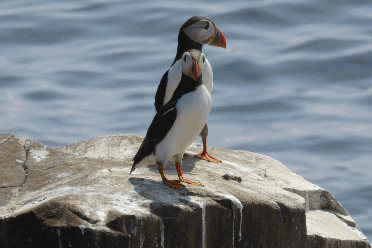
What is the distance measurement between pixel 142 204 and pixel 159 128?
76 centimetres

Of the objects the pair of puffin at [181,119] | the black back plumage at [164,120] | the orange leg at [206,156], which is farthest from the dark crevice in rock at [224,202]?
the orange leg at [206,156]

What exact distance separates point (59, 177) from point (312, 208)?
3.00 m

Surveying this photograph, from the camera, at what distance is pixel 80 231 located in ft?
14.4

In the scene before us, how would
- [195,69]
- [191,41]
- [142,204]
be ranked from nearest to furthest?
1. [142,204]
2. [195,69]
3. [191,41]

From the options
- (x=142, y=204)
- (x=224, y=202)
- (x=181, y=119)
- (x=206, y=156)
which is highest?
(x=181, y=119)

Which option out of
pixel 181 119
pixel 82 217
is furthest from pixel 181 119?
pixel 82 217

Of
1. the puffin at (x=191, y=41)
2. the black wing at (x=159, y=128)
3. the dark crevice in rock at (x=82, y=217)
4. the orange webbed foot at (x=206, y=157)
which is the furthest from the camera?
the orange webbed foot at (x=206, y=157)

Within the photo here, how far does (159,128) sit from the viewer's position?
5.21 m

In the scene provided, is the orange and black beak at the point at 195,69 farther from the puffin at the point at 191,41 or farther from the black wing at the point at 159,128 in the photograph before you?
the puffin at the point at 191,41

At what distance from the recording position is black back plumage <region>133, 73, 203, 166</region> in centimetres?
516

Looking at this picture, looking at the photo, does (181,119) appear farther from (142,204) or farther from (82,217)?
(82,217)

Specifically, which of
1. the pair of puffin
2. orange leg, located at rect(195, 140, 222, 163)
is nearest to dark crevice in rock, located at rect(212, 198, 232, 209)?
the pair of puffin

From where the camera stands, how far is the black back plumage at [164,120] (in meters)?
5.16

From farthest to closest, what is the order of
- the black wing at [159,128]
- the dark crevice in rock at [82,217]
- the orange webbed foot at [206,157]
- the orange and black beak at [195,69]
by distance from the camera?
1. the orange webbed foot at [206,157]
2. the black wing at [159,128]
3. the orange and black beak at [195,69]
4. the dark crevice in rock at [82,217]
